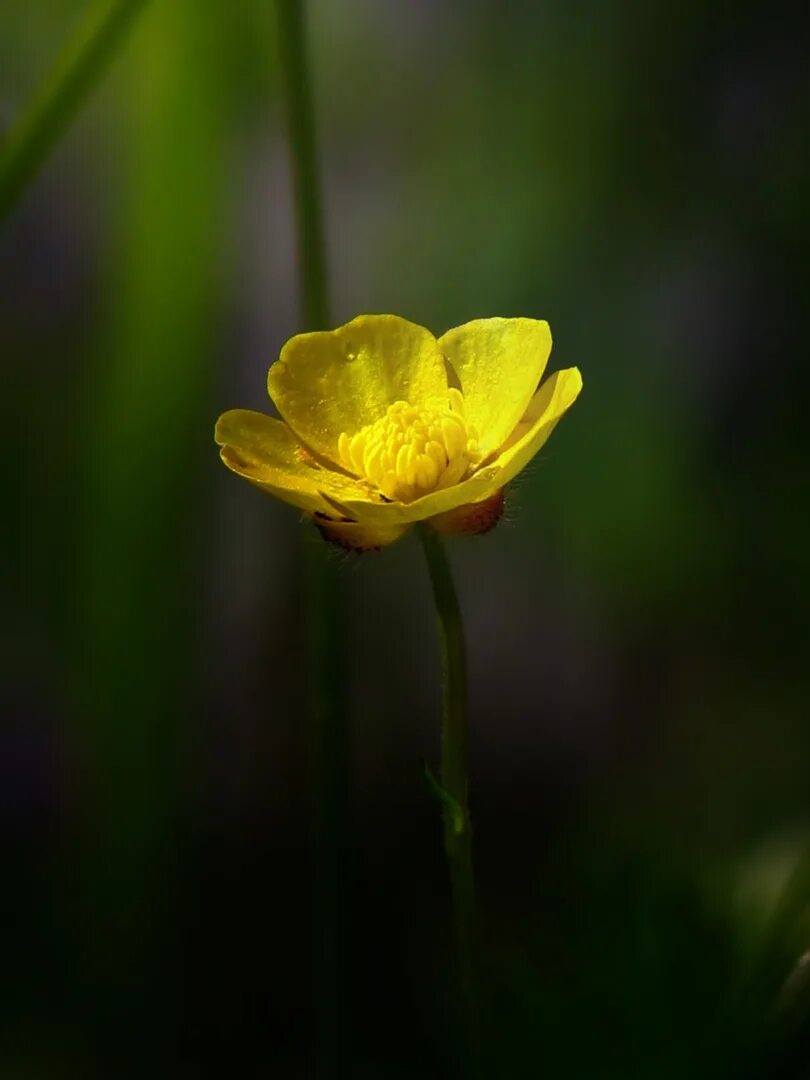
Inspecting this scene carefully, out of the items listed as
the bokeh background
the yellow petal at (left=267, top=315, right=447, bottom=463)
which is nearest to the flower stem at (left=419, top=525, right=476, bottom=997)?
the yellow petal at (left=267, top=315, right=447, bottom=463)

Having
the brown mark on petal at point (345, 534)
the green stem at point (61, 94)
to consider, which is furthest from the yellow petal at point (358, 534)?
the green stem at point (61, 94)

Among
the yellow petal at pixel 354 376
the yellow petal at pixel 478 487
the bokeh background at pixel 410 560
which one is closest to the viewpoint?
the yellow petal at pixel 478 487

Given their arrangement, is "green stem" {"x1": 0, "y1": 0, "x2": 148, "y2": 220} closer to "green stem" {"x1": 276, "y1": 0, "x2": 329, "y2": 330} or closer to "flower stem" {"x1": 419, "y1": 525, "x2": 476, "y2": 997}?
"green stem" {"x1": 276, "y1": 0, "x2": 329, "y2": 330}

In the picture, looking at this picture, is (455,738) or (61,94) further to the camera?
(61,94)

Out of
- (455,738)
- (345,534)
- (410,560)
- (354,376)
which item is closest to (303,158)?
(354,376)

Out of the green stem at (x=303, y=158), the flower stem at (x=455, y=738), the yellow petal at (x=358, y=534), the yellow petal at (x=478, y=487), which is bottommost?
the flower stem at (x=455, y=738)

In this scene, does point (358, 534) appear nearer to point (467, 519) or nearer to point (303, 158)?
point (467, 519)

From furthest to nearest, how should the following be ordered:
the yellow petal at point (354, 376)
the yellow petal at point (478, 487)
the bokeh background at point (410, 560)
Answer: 1. the bokeh background at point (410, 560)
2. the yellow petal at point (354, 376)
3. the yellow petal at point (478, 487)

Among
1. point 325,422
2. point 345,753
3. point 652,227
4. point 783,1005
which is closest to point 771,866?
point 783,1005

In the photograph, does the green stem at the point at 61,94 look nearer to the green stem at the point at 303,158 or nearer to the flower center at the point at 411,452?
the green stem at the point at 303,158
